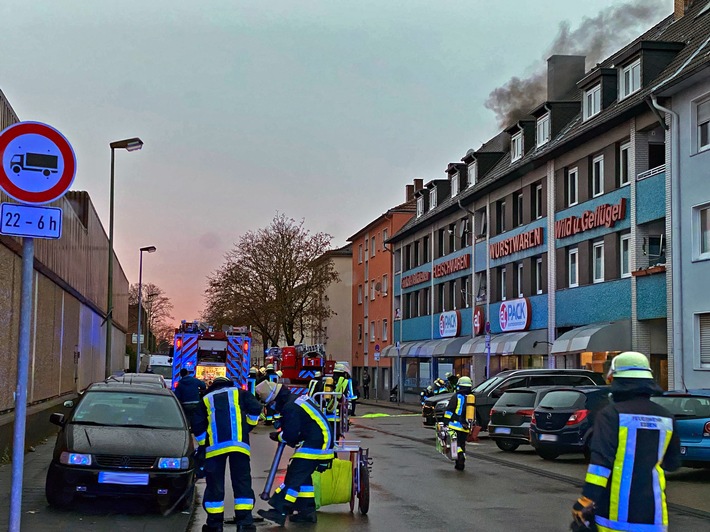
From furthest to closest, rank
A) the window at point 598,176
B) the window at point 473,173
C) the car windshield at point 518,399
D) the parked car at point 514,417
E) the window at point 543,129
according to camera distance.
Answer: the window at point 473,173
the window at point 543,129
the window at point 598,176
the car windshield at point 518,399
the parked car at point 514,417

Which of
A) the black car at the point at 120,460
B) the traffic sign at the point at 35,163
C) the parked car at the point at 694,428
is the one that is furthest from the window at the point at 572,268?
the traffic sign at the point at 35,163

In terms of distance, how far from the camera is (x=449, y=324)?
45312 millimetres

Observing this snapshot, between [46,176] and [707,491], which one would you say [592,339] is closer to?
[707,491]

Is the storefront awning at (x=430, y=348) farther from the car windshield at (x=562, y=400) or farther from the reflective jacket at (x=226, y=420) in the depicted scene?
the reflective jacket at (x=226, y=420)

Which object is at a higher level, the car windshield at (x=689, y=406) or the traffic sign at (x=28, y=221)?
the traffic sign at (x=28, y=221)

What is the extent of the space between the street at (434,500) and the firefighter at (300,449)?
272 mm

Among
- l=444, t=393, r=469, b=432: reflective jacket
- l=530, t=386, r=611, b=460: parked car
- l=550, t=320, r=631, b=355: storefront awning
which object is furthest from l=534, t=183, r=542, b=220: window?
l=444, t=393, r=469, b=432: reflective jacket

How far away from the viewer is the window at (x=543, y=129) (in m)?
35.2

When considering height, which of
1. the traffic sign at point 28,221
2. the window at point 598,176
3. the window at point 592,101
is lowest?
the traffic sign at point 28,221

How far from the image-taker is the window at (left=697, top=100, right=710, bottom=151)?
2373cm

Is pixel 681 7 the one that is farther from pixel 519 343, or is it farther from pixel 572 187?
pixel 519 343

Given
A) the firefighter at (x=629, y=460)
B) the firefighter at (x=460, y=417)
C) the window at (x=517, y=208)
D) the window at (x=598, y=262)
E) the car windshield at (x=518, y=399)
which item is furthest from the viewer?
the window at (x=517, y=208)

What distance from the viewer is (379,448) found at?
69.2ft

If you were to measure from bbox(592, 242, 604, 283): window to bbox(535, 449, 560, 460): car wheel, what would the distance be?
36.1ft
